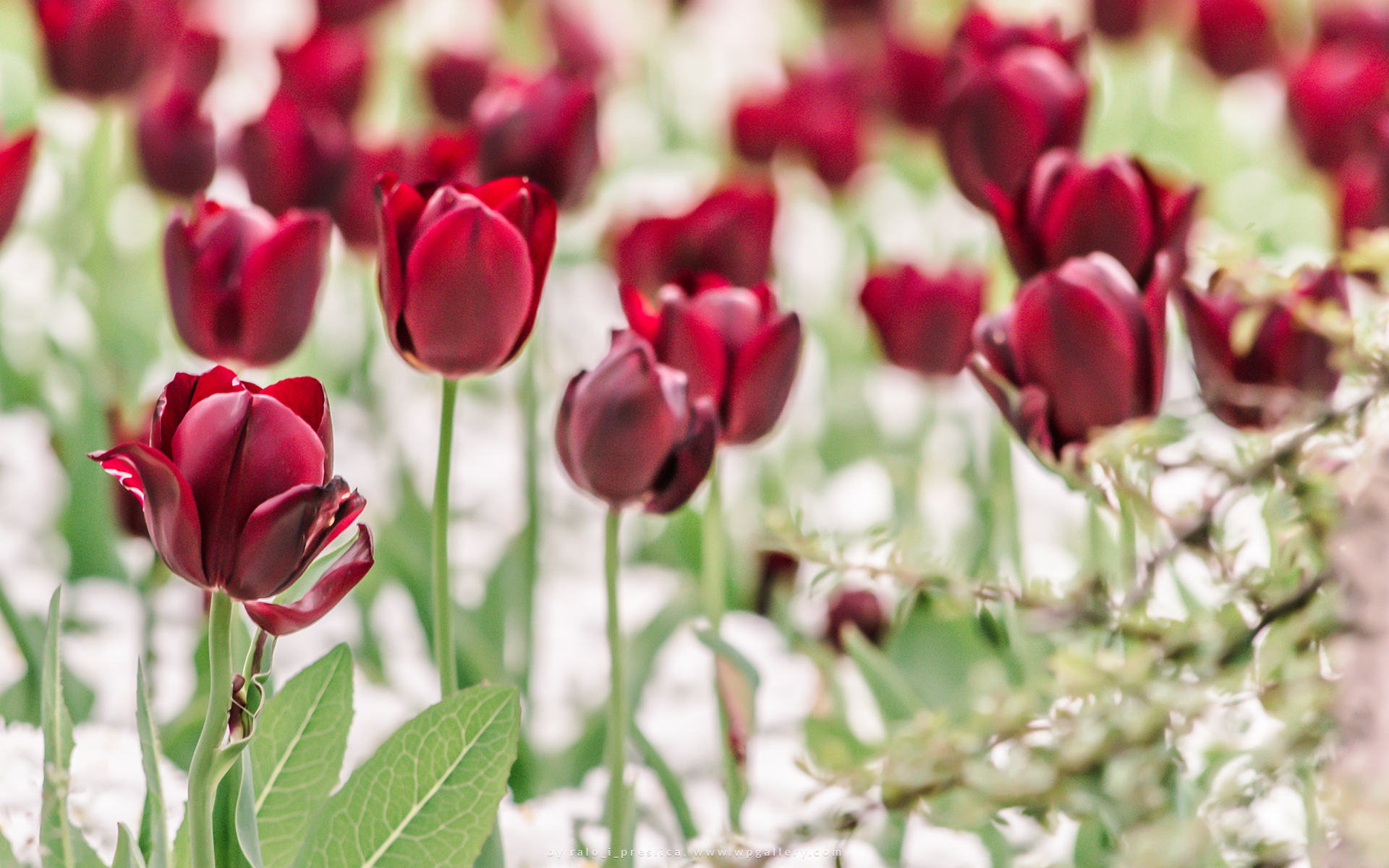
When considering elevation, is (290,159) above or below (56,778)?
above

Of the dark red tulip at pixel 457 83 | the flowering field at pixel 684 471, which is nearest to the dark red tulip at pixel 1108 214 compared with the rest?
the flowering field at pixel 684 471

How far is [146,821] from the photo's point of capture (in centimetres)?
56

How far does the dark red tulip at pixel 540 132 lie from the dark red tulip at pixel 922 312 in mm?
248

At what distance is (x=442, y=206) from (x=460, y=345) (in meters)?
0.06

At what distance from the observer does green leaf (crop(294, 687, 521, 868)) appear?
502 mm

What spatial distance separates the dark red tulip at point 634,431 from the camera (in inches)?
22.3

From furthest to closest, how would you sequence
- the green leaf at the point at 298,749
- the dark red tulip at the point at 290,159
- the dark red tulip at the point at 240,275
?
the dark red tulip at the point at 290,159
the dark red tulip at the point at 240,275
the green leaf at the point at 298,749

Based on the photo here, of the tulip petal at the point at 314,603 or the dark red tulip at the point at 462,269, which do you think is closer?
the tulip petal at the point at 314,603

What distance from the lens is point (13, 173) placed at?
83cm

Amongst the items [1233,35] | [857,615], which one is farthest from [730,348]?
[1233,35]

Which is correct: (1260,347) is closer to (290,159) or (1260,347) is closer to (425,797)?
(425,797)

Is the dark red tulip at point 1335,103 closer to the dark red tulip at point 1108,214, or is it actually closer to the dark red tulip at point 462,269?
the dark red tulip at point 1108,214

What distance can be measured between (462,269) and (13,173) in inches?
17.2

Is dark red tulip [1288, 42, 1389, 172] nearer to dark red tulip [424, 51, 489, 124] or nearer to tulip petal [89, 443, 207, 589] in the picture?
dark red tulip [424, 51, 489, 124]
